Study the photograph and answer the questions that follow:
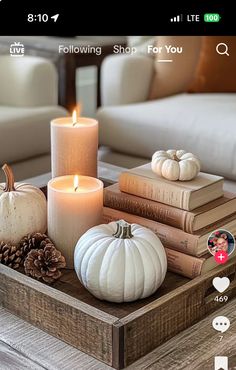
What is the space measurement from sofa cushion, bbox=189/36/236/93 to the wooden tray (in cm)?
97

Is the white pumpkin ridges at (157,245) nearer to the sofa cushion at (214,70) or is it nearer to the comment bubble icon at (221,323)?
the comment bubble icon at (221,323)

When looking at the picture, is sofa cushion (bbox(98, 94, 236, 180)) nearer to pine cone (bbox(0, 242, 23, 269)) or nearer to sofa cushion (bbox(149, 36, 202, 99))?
sofa cushion (bbox(149, 36, 202, 99))

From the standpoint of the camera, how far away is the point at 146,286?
2.56 ft

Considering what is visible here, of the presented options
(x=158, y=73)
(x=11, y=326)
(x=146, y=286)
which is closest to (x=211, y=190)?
(x=146, y=286)

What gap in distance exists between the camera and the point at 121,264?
769mm

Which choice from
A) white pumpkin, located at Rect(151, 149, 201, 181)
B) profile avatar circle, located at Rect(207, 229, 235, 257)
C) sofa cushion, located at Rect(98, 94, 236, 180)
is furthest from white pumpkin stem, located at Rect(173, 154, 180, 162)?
sofa cushion, located at Rect(98, 94, 236, 180)

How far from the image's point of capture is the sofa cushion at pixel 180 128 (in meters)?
1.58

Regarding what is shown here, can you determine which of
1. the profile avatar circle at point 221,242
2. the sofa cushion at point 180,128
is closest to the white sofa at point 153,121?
A: the sofa cushion at point 180,128
